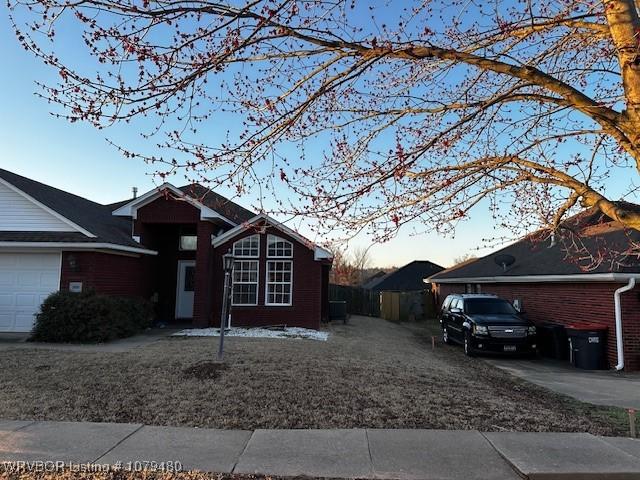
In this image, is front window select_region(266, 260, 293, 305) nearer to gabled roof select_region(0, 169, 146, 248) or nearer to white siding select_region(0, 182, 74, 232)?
gabled roof select_region(0, 169, 146, 248)

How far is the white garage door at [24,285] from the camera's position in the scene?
13.8m

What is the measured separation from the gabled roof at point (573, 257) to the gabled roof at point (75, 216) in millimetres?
11753

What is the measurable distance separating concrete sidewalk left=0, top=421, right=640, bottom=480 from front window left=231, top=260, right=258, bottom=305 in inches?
428

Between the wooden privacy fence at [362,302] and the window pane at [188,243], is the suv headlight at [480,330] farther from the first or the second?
the wooden privacy fence at [362,302]

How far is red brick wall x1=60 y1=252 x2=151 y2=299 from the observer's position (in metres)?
13.7

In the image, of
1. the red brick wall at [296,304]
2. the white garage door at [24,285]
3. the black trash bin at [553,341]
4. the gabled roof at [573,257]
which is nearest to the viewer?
the gabled roof at [573,257]

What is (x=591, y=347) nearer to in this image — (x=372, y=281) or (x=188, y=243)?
(x=188, y=243)

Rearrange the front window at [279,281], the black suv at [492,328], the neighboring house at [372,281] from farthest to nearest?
the neighboring house at [372,281], the front window at [279,281], the black suv at [492,328]

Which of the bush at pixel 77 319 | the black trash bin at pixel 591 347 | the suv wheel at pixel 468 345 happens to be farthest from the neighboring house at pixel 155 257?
the black trash bin at pixel 591 347

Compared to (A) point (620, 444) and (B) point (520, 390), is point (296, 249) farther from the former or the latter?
(A) point (620, 444)

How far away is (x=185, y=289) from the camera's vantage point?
18.2 metres

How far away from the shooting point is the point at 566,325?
14125 mm

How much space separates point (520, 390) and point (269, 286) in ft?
31.1

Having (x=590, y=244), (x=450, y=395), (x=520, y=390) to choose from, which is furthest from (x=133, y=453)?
(x=590, y=244)
